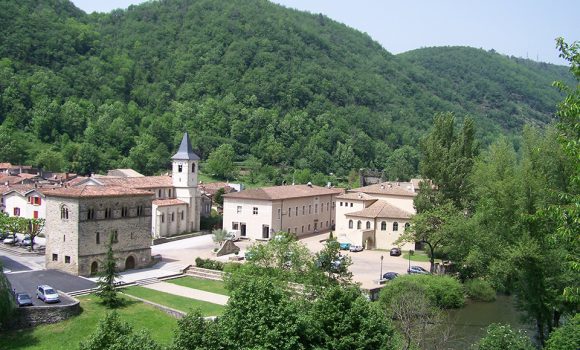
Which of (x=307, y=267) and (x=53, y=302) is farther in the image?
(x=307, y=267)

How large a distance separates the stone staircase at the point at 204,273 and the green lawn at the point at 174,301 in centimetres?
538

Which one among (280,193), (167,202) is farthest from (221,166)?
(167,202)

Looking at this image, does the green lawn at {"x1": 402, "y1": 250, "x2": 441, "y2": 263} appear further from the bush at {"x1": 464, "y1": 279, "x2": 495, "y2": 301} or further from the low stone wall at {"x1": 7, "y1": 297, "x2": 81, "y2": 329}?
the low stone wall at {"x1": 7, "y1": 297, "x2": 81, "y2": 329}

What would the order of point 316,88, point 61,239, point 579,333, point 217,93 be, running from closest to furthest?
point 579,333, point 61,239, point 217,93, point 316,88

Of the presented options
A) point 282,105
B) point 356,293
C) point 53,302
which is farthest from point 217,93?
point 356,293

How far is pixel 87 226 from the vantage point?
137 ft

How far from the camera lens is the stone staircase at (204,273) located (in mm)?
43969

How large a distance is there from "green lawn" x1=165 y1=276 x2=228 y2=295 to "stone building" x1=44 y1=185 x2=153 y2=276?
4.46 m

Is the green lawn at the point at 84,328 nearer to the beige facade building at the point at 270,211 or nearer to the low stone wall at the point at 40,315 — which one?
the low stone wall at the point at 40,315

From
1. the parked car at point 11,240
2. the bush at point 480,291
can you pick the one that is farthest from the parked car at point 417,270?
the parked car at point 11,240

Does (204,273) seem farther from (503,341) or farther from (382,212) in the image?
(503,341)

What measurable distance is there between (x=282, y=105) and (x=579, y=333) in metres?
118

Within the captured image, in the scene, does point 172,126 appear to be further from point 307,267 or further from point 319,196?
point 307,267

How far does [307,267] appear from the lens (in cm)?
3659
